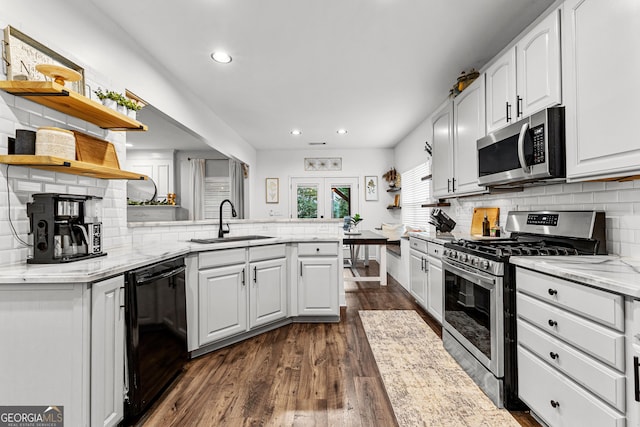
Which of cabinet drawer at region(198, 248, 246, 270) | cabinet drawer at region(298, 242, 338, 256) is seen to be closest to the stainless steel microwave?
cabinet drawer at region(298, 242, 338, 256)

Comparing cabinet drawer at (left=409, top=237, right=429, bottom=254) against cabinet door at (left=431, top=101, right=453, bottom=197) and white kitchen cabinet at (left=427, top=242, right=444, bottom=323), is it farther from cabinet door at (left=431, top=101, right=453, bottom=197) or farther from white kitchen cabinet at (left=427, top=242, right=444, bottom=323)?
cabinet door at (left=431, top=101, right=453, bottom=197)

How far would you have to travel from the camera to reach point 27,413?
1.37 meters

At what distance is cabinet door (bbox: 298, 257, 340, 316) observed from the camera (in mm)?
3291

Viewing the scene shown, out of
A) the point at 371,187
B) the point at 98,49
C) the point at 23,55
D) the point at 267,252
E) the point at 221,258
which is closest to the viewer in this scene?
the point at 23,55

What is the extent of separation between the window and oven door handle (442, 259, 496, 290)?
2497 mm

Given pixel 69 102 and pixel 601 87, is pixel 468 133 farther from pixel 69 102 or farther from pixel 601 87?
pixel 69 102

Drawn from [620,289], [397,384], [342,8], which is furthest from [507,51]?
[397,384]

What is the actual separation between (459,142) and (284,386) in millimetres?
2680

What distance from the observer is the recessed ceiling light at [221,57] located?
2.88m

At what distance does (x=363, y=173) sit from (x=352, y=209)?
0.87m

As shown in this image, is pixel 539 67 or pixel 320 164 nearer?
pixel 539 67

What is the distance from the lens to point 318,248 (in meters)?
3.30

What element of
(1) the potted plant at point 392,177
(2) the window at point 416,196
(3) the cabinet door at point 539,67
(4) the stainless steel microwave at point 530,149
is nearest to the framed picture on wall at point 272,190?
(1) the potted plant at point 392,177

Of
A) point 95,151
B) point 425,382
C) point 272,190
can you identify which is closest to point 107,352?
point 95,151
